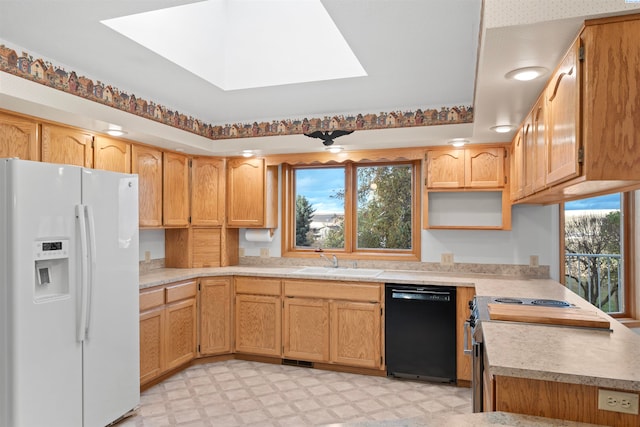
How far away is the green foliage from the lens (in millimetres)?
4738

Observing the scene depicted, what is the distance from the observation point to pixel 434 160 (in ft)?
12.9

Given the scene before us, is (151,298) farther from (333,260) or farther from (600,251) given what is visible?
(600,251)

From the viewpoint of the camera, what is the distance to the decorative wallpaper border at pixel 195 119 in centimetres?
260

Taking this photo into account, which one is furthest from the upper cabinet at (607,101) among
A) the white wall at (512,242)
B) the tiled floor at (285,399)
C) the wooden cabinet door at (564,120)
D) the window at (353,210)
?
the window at (353,210)

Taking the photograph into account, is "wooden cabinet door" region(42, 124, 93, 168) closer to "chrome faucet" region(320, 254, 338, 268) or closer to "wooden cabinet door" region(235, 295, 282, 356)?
"wooden cabinet door" region(235, 295, 282, 356)

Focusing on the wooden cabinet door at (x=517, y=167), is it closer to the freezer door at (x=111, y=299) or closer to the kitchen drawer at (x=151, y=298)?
the freezer door at (x=111, y=299)

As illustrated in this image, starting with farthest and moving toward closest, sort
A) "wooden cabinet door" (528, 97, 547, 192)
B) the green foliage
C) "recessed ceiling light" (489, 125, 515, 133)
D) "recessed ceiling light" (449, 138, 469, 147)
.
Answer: the green foliage → "recessed ceiling light" (449, 138, 469, 147) → "recessed ceiling light" (489, 125, 515, 133) → "wooden cabinet door" (528, 97, 547, 192)

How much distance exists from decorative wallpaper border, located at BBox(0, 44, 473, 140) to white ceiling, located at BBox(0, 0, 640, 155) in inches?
2.0

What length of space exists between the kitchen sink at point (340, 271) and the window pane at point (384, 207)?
0.34 meters

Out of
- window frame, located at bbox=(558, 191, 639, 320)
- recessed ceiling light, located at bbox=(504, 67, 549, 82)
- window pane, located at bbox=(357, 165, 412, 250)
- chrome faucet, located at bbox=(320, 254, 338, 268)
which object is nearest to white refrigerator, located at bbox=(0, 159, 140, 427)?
chrome faucet, located at bbox=(320, 254, 338, 268)

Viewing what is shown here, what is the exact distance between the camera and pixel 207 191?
4.47 m

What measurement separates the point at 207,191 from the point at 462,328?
2.83 m

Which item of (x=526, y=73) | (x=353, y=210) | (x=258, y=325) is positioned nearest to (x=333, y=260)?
(x=353, y=210)

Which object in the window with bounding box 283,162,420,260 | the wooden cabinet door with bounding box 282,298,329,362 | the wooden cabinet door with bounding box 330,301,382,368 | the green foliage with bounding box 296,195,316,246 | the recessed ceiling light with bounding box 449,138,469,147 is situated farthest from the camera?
the green foliage with bounding box 296,195,316,246
